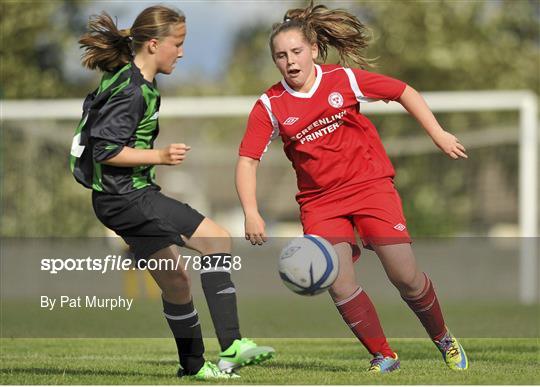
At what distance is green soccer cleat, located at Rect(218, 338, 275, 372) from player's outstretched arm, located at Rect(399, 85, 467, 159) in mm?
1648

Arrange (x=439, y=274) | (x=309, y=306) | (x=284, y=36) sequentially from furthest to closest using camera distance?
(x=439, y=274) → (x=309, y=306) → (x=284, y=36)

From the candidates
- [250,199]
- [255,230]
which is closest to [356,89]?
[250,199]

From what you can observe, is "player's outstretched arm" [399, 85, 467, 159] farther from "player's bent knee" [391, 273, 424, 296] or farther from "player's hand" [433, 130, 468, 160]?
"player's bent knee" [391, 273, 424, 296]

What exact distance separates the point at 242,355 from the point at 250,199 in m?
1.02

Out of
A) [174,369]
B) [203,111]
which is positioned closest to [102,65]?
[174,369]

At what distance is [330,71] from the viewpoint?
24.6 ft

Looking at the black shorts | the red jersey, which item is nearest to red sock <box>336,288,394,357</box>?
the red jersey

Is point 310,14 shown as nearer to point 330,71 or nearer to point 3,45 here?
point 330,71

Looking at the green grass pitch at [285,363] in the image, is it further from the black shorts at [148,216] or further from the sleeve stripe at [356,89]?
the sleeve stripe at [356,89]

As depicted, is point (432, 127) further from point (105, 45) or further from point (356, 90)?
point (105, 45)

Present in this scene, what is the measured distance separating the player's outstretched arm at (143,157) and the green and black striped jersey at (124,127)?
39 millimetres

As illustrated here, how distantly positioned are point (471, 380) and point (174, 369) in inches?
82.3

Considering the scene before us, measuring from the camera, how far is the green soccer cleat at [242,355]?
21.6ft

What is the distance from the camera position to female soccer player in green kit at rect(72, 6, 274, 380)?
673 centimetres
